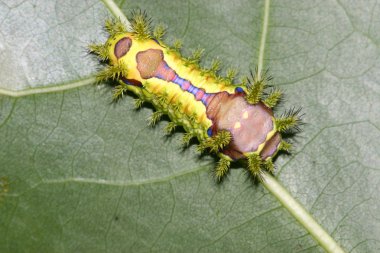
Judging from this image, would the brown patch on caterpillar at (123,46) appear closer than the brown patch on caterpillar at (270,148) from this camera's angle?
No

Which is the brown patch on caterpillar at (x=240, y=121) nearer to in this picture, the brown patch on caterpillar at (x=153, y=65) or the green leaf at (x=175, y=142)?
the green leaf at (x=175, y=142)

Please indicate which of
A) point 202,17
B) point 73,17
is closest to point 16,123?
point 73,17

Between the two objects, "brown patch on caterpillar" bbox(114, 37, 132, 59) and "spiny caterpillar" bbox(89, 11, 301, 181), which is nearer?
"spiny caterpillar" bbox(89, 11, 301, 181)

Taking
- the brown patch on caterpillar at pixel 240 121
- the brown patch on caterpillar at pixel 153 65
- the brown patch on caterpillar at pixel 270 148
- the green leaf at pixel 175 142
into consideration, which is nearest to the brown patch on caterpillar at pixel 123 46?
the brown patch on caterpillar at pixel 153 65

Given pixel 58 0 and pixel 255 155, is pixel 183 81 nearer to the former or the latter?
pixel 255 155

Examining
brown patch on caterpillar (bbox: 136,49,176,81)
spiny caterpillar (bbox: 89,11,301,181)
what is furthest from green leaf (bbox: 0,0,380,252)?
brown patch on caterpillar (bbox: 136,49,176,81)

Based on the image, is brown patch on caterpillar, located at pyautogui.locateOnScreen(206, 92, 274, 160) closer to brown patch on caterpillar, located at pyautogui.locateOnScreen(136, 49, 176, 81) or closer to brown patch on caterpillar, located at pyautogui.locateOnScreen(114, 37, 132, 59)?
brown patch on caterpillar, located at pyautogui.locateOnScreen(136, 49, 176, 81)
